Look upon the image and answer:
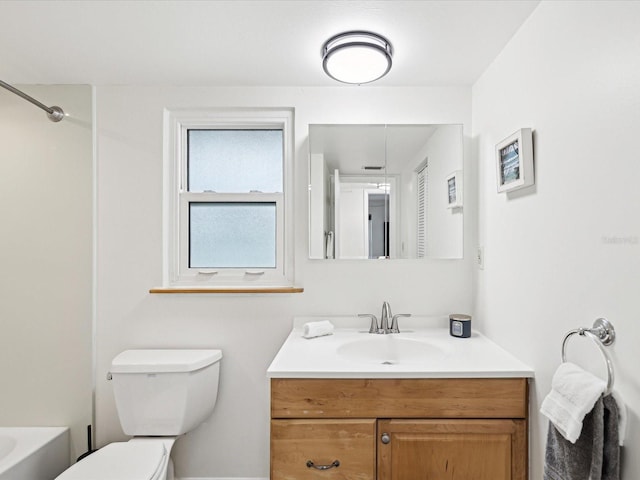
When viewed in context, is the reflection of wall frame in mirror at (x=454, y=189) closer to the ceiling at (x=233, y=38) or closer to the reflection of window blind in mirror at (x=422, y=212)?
the reflection of window blind in mirror at (x=422, y=212)

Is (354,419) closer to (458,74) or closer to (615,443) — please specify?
(615,443)

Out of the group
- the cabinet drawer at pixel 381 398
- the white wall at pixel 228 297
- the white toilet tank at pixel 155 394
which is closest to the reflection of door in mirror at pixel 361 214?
the white wall at pixel 228 297

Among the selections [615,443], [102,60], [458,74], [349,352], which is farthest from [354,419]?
[102,60]

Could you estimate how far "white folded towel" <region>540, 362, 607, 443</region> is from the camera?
0.86 metres

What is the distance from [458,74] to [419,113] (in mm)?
246

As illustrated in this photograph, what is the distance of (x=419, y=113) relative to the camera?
6.12 feet

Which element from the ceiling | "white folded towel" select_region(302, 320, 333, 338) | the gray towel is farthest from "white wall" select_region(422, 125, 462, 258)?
the gray towel

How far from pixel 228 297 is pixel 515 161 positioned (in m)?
1.45

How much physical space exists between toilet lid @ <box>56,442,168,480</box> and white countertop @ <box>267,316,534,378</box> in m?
0.65

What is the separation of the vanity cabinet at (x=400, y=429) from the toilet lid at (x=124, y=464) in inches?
21.1

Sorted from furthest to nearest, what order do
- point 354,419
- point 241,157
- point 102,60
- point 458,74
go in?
point 241,157 → point 458,74 → point 102,60 → point 354,419

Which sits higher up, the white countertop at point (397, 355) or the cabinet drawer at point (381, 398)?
the white countertop at point (397, 355)

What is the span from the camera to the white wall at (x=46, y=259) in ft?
6.08

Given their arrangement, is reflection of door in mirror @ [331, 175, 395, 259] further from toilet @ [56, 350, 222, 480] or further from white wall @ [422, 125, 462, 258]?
toilet @ [56, 350, 222, 480]
